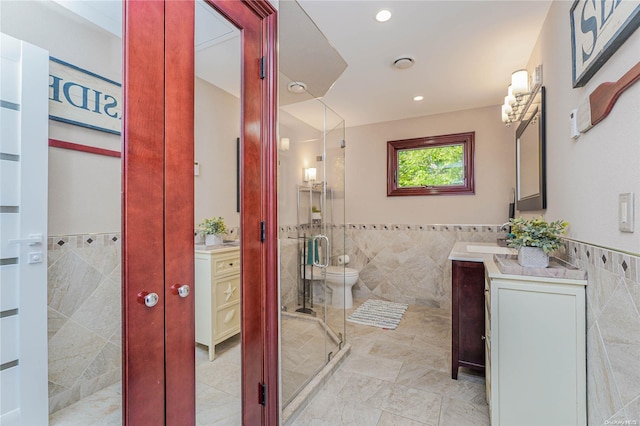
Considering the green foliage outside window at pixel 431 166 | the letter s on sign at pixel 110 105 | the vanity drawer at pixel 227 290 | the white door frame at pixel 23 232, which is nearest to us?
the white door frame at pixel 23 232

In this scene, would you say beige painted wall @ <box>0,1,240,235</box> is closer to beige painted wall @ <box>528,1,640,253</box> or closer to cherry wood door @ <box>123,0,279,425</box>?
cherry wood door @ <box>123,0,279,425</box>

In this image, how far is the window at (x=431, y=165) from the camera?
11.4 ft

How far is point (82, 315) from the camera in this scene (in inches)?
31.7

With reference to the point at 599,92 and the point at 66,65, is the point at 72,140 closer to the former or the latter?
the point at 66,65

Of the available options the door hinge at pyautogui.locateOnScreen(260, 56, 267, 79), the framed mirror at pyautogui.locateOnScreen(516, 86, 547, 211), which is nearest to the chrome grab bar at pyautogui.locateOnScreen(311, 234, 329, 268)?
the door hinge at pyautogui.locateOnScreen(260, 56, 267, 79)

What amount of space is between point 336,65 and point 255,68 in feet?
4.34

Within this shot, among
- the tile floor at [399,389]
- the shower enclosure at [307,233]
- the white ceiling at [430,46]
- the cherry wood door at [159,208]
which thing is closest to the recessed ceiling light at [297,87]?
the shower enclosure at [307,233]

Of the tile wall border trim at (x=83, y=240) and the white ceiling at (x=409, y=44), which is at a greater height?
the white ceiling at (x=409, y=44)

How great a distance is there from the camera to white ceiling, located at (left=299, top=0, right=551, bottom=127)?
178 centimetres

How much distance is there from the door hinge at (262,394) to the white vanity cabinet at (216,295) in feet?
1.12

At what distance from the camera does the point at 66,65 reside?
0.77 m

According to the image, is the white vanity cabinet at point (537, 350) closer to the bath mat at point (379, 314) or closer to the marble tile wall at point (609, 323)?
the marble tile wall at point (609, 323)

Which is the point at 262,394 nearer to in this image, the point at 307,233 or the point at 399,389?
the point at 399,389

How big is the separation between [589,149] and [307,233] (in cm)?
193
